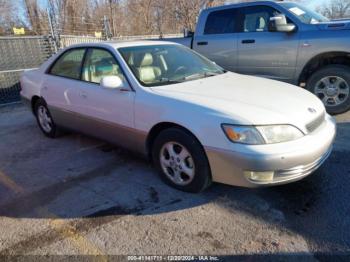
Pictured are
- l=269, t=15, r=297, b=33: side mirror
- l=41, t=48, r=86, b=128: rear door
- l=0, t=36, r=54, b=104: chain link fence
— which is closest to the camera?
l=41, t=48, r=86, b=128: rear door

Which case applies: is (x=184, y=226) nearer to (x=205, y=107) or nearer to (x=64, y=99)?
(x=205, y=107)

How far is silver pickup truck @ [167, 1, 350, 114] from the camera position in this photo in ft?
16.7

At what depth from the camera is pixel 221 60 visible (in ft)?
20.7

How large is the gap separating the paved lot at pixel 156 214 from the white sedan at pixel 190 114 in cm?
30

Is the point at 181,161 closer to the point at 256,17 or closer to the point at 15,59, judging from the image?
the point at 256,17

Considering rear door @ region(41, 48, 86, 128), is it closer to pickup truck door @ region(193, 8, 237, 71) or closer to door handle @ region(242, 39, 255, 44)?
pickup truck door @ region(193, 8, 237, 71)

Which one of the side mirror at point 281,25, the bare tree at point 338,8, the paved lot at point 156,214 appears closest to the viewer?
the paved lot at point 156,214

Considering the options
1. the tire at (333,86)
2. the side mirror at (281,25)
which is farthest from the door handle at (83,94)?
the tire at (333,86)

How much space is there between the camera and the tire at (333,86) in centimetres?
505

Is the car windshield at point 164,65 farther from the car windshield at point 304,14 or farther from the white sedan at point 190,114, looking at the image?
the car windshield at point 304,14

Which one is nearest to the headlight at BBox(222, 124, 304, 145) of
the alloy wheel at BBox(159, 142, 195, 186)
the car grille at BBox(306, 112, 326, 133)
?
the car grille at BBox(306, 112, 326, 133)

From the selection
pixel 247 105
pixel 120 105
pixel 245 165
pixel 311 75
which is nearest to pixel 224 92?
pixel 247 105

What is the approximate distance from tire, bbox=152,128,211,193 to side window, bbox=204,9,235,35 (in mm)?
3783

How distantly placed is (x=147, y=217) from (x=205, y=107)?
1108 millimetres
